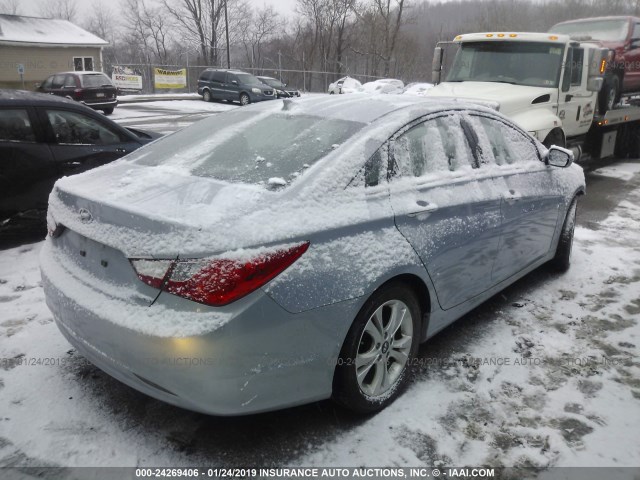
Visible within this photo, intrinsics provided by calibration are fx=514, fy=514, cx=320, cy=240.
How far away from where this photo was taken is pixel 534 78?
7.92 metres

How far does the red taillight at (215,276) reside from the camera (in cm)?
206

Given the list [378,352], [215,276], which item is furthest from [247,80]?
[215,276]

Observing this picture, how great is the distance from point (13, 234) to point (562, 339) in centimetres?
542

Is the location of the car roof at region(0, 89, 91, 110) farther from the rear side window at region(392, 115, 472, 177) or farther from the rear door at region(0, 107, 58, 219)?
the rear side window at region(392, 115, 472, 177)

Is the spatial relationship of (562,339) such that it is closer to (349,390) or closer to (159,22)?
(349,390)

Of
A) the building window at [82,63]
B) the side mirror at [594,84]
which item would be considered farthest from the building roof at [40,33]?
the side mirror at [594,84]

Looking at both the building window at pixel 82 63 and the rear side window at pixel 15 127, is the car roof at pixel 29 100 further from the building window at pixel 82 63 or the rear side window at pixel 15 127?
the building window at pixel 82 63

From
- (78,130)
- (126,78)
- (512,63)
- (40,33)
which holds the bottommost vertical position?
(78,130)

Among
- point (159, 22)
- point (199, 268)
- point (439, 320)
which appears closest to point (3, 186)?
point (199, 268)

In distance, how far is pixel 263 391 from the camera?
222cm

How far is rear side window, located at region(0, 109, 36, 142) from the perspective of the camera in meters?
5.08

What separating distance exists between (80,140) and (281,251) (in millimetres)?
4419

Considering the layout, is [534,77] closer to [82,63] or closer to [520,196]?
[520,196]

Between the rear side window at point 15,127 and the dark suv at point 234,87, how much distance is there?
20209 millimetres
